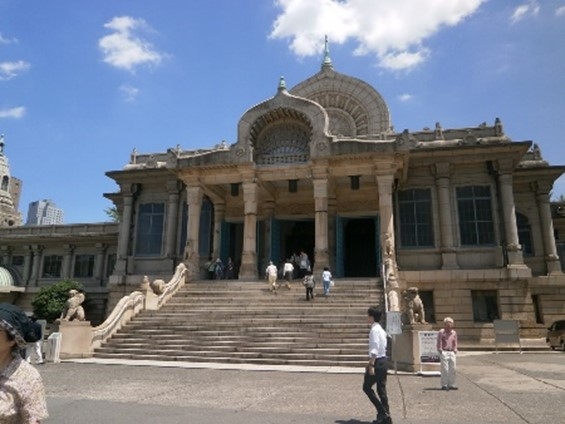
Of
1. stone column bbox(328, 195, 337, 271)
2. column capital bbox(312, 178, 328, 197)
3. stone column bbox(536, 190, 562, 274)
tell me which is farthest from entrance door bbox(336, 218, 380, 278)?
stone column bbox(536, 190, 562, 274)

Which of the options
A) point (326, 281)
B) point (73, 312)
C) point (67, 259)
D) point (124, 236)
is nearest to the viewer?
point (73, 312)

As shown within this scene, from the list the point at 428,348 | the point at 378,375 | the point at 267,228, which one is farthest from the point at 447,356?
the point at 267,228

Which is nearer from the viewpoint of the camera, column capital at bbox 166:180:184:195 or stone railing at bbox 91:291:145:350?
stone railing at bbox 91:291:145:350

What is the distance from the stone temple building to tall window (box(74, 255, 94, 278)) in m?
10.0

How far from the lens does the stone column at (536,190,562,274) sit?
2202cm

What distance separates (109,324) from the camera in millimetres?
15477

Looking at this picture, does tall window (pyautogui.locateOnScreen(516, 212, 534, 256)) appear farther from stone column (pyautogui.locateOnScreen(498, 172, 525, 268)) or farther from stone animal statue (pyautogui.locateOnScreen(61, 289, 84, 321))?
stone animal statue (pyautogui.locateOnScreen(61, 289, 84, 321))

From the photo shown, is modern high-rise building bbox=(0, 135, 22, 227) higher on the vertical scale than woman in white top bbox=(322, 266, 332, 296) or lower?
higher

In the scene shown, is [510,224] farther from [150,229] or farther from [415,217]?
[150,229]

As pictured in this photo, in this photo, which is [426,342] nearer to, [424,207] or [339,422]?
[339,422]

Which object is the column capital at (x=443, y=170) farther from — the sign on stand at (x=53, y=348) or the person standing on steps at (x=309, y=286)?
the sign on stand at (x=53, y=348)

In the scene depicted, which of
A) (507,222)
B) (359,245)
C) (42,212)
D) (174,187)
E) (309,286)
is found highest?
(42,212)

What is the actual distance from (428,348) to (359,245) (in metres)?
13.9

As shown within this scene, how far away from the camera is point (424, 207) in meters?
22.7
